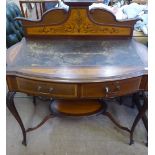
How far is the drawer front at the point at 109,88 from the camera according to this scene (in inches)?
38.9

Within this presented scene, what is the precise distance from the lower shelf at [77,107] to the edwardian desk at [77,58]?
0.07ft

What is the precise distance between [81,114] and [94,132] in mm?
239

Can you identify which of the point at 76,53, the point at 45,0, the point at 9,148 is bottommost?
the point at 9,148

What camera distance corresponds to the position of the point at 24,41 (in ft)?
4.21

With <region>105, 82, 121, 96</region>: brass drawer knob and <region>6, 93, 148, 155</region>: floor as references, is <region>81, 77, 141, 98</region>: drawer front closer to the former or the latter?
<region>105, 82, 121, 96</region>: brass drawer knob

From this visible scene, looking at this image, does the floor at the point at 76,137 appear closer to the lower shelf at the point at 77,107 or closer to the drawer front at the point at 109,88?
the lower shelf at the point at 77,107

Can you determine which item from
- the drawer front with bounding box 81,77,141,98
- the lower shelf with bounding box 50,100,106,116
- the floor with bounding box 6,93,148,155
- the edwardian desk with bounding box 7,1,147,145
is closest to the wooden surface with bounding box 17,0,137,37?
the edwardian desk with bounding box 7,1,147,145

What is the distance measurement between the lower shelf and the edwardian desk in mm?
21

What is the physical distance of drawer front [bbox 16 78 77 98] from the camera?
988 mm

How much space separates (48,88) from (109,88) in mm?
320
